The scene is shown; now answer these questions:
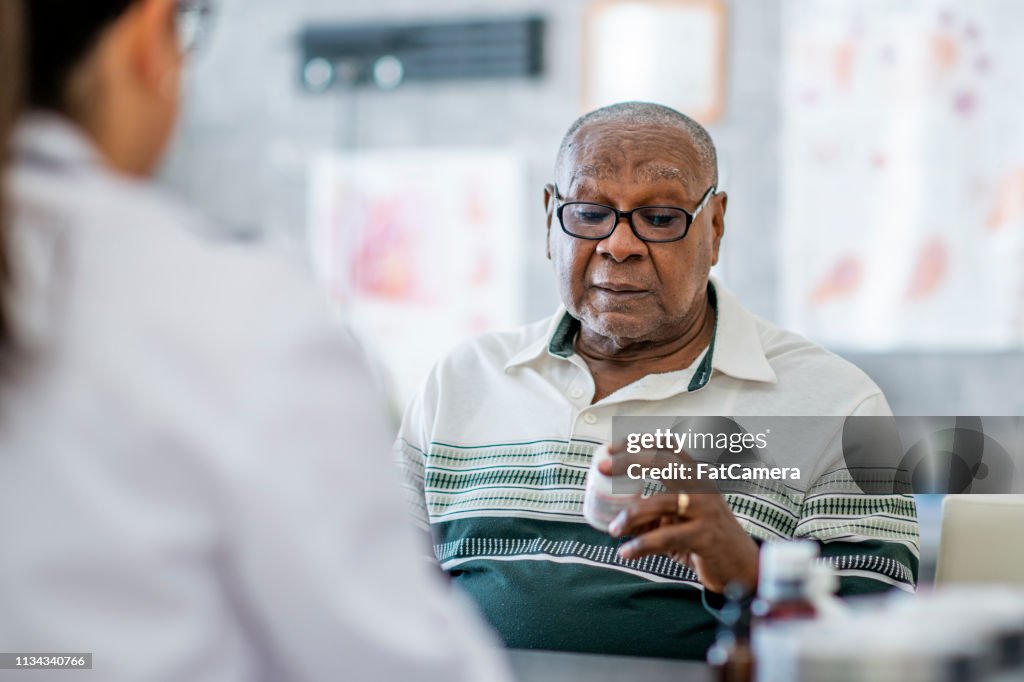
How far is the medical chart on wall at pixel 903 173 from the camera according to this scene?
3236mm

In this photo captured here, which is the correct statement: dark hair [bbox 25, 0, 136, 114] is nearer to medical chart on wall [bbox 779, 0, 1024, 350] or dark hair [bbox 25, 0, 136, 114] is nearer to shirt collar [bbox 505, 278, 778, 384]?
shirt collar [bbox 505, 278, 778, 384]

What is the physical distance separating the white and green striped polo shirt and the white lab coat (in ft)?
2.97

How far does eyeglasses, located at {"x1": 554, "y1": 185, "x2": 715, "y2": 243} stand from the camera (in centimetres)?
172

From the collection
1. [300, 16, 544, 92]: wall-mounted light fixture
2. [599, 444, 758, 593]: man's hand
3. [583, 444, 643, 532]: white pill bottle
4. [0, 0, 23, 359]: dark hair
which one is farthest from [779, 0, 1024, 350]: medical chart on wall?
[0, 0, 23, 359]: dark hair

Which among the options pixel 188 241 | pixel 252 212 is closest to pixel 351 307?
pixel 252 212

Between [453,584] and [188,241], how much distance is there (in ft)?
3.59

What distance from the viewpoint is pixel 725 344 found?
1740 millimetres

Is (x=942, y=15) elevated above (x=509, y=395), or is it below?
above

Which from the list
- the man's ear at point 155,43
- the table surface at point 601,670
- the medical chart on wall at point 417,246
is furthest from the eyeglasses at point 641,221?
the medical chart on wall at point 417,246

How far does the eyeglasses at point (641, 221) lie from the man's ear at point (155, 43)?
1.01 m

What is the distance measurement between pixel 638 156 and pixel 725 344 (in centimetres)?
32

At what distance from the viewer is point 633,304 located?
1719 mm

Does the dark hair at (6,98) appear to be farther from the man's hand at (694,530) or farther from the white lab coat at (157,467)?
the man's hand at (694,530)

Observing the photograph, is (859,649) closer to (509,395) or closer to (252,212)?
(509,395)
